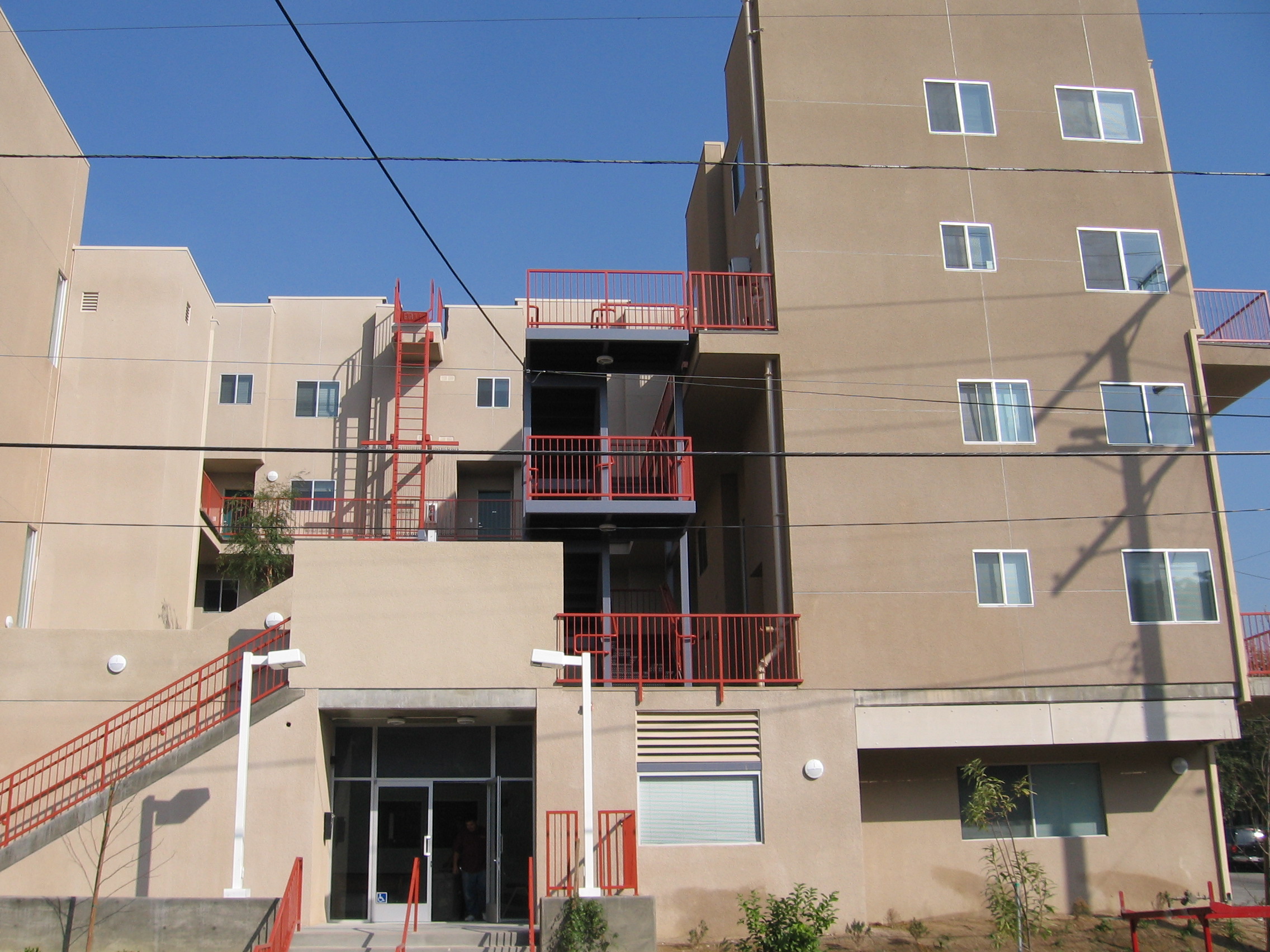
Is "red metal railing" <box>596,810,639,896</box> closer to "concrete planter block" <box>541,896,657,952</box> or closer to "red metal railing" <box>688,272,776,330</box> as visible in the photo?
"concrete planter block" <box>541,896,657,952</box>

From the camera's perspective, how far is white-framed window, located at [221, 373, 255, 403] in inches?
1283

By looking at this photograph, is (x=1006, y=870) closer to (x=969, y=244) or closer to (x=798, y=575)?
(x=798, y=575)

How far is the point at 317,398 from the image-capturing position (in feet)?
108

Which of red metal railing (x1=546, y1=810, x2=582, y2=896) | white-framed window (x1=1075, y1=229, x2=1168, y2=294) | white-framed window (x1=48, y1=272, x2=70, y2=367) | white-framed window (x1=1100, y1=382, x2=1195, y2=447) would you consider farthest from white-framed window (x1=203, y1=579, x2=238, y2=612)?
white-framed window (x1=1075, y1=229, x2=1168, y2=294)

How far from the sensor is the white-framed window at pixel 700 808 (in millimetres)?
17188

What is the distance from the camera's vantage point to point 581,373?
68.6ft

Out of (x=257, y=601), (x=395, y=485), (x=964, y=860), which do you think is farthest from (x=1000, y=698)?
(x=395, y=485)

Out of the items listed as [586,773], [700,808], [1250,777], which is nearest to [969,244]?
[700,808]

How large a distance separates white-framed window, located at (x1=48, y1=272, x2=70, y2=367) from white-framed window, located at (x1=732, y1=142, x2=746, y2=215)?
48.9 ft

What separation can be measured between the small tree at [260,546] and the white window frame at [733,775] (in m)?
14.7

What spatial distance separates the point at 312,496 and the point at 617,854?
1778 centimetres

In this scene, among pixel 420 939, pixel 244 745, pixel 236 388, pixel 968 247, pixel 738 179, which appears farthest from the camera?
pixel 236 388

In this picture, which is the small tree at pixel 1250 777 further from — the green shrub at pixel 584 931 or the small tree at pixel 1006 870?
the green shrub at pixel 584 931

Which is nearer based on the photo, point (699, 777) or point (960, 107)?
point (699, 777)
